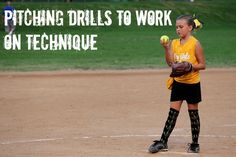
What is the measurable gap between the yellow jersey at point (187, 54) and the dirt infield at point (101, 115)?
1.03 meters

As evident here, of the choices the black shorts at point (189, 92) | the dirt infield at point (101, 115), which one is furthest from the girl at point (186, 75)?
the dirt infield at point (101, 115)

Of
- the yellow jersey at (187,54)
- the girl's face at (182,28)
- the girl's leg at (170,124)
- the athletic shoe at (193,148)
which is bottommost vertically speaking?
the athletic shoe at (193,148)

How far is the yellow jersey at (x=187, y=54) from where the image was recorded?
10703 mm

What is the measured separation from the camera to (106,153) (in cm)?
1073

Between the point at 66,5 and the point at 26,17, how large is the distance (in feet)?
17.1

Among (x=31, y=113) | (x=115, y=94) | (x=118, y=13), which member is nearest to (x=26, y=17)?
(x=118, y=13)

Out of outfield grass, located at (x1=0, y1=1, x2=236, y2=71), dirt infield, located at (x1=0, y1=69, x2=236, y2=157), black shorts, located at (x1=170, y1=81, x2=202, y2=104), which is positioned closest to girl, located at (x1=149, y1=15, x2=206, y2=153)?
black shorts, located at (x1=170, y1=81, x2=202, y2=104)

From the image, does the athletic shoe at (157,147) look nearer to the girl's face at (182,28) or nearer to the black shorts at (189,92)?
the black shorts at (189,92)

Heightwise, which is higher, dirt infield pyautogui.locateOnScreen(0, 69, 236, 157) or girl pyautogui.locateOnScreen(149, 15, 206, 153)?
girl pyautogui.locateOnScreen(149, 15, 206, 153)

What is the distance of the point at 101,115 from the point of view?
14750 millimetres

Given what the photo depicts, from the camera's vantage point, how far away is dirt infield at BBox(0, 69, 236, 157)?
11258 mm

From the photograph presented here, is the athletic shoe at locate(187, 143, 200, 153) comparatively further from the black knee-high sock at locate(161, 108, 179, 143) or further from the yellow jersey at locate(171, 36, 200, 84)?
the yellow jersey at locate(171, 36, 200, 84)

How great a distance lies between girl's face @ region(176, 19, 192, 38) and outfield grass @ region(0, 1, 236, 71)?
1486cm

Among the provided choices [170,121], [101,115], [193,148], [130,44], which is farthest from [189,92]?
[130,44]
